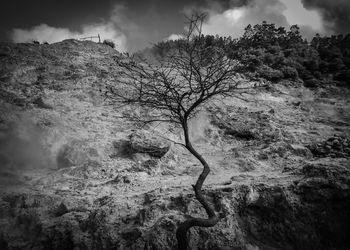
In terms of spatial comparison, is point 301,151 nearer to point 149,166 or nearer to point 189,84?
point 149,166

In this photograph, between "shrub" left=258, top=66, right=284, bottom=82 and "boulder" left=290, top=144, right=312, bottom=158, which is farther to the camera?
"shrub" left=258, top=66, right=284, bottom=82

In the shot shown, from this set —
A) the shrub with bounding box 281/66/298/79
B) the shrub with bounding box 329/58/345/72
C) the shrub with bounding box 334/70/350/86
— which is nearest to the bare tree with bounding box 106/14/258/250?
the shrub with bounding box 281/66/298/79

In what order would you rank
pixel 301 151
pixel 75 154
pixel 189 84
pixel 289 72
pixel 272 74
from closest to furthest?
pixel 189 84
pixel 75 154
pixel 301 151
pixel 272 74
pixel 289 72

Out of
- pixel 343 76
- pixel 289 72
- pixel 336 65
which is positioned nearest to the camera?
pixel 289 72

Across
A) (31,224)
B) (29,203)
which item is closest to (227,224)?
(31,224)

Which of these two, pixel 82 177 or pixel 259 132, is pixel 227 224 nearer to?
pixel 82 177

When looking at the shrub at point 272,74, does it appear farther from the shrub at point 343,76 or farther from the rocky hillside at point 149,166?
the shrub at point 343,76

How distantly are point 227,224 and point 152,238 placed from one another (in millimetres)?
1430

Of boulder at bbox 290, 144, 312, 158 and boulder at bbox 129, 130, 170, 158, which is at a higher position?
boulder at bbox 290, 144, 312, 158

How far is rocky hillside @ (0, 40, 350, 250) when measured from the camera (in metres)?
4.57

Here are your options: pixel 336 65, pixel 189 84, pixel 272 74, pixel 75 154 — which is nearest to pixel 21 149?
pixel 75 154

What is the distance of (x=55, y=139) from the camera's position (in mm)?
9305

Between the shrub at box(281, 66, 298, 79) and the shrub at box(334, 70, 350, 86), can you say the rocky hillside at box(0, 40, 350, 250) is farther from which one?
the shrub at box(334, 70, 350, 86)

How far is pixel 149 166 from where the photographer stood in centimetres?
886
